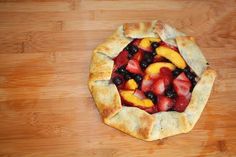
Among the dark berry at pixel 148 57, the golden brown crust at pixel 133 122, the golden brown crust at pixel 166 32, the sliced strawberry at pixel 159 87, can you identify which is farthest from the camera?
the golden brown crust at pixel 166 32

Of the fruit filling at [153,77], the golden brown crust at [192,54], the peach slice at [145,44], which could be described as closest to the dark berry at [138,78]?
the fruit filling at [153,77]

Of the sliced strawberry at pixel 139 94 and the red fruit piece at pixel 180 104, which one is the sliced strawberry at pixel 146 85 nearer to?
the sliced strawberry at pixel 139 94

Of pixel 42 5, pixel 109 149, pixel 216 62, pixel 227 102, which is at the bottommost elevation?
pixel 109 149

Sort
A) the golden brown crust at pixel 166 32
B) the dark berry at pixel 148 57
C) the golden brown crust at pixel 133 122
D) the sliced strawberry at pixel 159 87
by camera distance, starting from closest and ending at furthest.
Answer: the golden brown crust at pixel 133 122
the sliced strawberry at pixel 159 87
the dark berry at pixel 148 57
the golden brown crust at pixel 166 32

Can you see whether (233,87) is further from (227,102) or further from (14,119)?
(14,119)

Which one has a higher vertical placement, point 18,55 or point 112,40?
point 112,40

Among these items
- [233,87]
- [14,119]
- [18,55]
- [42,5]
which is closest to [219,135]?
[233,87]

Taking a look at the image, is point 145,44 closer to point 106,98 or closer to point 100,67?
point 100,67

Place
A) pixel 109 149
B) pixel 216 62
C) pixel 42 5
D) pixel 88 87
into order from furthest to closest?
pixel 42 5 < pixel 216 62 < pixel 88 87 < pixel 109 149

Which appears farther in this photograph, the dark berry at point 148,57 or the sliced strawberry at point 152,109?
the dark berry at point 148,57
